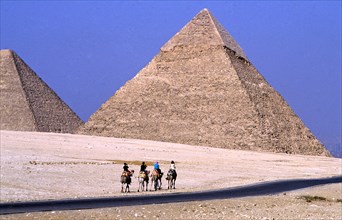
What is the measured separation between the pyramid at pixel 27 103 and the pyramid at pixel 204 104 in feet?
20.4

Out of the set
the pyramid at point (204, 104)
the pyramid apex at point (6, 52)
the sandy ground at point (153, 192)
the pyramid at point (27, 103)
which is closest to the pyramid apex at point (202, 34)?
the pyramid at point (204, 104)

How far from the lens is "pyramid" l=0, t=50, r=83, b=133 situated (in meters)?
88.6

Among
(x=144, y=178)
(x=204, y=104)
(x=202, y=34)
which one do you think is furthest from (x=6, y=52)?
(x=144, y=178)

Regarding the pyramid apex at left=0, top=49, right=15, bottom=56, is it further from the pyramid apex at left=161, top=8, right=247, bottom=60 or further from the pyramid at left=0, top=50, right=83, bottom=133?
the pyramid apex at left=161, top=8, right=247, bottom=60

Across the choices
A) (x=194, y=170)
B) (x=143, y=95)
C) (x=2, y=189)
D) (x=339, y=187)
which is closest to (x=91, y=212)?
(x=2, y=189)

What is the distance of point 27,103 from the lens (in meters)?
90.2

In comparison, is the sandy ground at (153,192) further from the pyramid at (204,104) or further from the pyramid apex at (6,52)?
the pyramid apex at (6,52)

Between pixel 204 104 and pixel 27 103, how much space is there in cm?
2185

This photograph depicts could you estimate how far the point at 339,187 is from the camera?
31.5 meters

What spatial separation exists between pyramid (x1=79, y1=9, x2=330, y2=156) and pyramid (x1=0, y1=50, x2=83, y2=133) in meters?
6.21

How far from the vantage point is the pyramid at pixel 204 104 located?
259 feet

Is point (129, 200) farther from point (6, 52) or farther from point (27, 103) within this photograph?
point (6, 52)

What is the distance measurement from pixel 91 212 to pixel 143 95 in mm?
69571

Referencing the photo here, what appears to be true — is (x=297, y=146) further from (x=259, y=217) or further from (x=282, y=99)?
(x=259, y=217)
